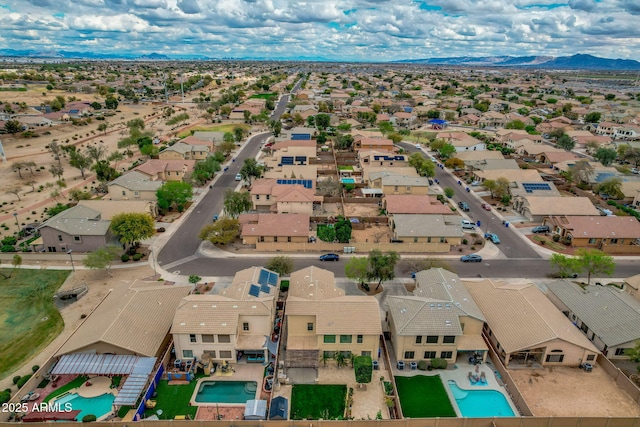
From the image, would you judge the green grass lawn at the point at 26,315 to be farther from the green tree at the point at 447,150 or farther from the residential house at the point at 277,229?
the green tree at the point at 447,150

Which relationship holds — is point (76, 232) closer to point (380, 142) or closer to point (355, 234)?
point (355, 234)

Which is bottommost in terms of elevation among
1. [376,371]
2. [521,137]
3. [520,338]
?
[376,371]

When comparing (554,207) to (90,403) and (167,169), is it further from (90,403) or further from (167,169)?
(167,169)

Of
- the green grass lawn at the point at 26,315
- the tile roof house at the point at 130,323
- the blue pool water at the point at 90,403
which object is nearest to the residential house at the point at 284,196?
the tile roof house at the point at 130,323

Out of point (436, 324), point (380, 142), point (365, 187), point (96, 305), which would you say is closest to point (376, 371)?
point (436, 324)

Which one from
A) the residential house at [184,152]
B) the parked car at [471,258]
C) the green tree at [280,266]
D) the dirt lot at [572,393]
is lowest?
the dirt lot at [572,393]
